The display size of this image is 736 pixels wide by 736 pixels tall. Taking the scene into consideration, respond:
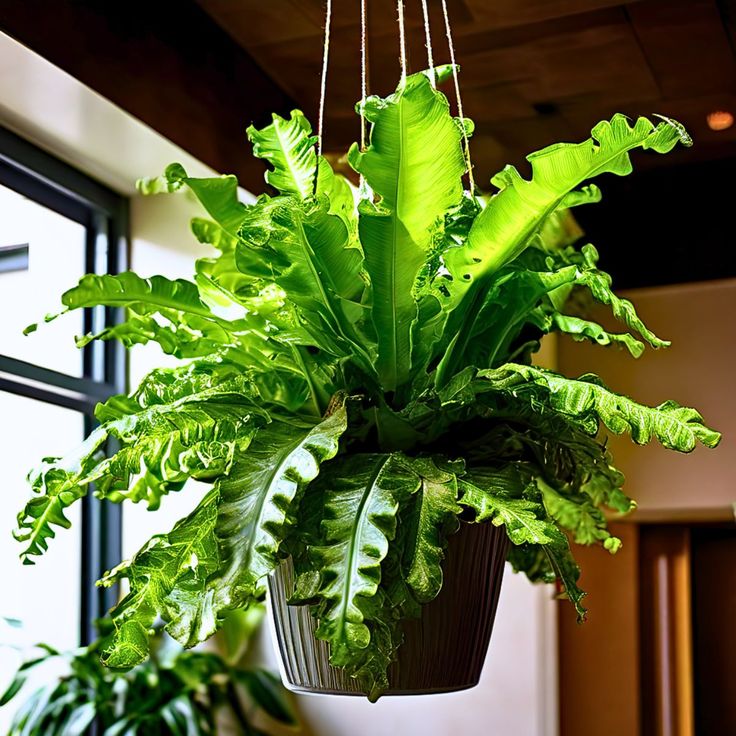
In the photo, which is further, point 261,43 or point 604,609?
point 604,609

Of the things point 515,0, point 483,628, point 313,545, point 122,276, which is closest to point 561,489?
point 483,628

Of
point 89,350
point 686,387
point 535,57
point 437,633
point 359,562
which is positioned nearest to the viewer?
point 359,562

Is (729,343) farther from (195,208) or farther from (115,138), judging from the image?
(115,138)

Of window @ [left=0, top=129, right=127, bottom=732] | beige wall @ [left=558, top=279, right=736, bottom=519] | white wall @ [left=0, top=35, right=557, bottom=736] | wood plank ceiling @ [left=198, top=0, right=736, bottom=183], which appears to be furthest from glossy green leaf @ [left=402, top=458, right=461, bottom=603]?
beige wall @ [left=558, top=279, right=736, bottom=519]

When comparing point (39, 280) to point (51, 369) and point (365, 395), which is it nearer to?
point (51, 369)

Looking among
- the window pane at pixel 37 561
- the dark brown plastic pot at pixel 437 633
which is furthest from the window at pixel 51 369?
the dark brown plastic pot at pixel 437 633

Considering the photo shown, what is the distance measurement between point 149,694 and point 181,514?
1.70 feet

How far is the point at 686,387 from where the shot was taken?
282cm

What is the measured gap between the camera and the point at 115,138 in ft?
7.65

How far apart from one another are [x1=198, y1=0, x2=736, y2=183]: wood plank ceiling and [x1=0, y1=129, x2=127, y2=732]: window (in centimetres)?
61

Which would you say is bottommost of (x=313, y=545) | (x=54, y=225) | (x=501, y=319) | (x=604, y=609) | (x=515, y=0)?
(x=604, y=609)

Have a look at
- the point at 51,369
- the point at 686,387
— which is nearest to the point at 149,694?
the point at 51,369

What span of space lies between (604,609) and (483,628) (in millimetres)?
2103

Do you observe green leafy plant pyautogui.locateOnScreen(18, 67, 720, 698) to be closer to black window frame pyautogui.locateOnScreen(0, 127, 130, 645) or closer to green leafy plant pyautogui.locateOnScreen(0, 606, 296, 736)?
green leafy plant pyautogui.locateOnScreen(0, 606, 296, 736)
